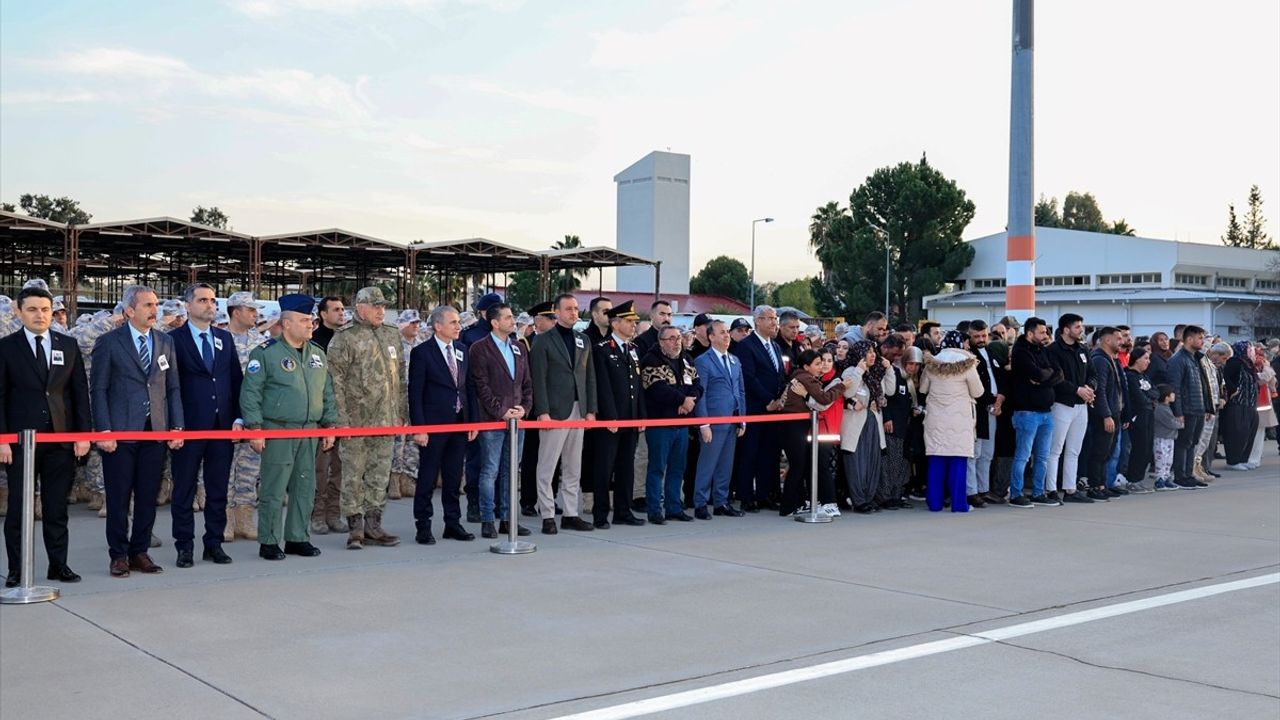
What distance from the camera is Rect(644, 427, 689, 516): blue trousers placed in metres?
10.6

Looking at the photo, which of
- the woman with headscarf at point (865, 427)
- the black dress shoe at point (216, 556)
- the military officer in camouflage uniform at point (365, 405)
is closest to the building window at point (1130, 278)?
the woman with headscarf at point (865, 427)

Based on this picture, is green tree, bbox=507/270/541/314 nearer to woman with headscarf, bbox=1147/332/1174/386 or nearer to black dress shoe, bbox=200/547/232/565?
woman with headscarf, bbox=1147/332/1174/386

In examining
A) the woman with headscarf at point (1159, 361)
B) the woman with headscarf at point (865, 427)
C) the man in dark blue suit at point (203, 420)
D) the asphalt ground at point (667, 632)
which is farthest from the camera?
the woman with headscarf at point (1159, 361)

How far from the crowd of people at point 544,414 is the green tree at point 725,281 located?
10104 centimetres

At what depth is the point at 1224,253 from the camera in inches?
2638

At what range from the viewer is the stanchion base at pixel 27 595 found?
22.5ft

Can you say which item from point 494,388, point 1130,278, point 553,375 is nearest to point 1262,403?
point 553,375

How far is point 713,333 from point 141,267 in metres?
41.0

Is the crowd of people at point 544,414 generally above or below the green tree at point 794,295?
below

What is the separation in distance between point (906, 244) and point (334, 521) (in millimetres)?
66596

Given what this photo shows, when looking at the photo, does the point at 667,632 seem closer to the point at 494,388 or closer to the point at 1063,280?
the point at 494,388

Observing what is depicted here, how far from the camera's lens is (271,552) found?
8.47 meters

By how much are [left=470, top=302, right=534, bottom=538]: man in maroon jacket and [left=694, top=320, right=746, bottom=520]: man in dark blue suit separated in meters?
2.07

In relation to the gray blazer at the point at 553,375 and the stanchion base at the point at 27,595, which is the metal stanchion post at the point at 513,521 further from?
the stanchion base at the point at 27,595
